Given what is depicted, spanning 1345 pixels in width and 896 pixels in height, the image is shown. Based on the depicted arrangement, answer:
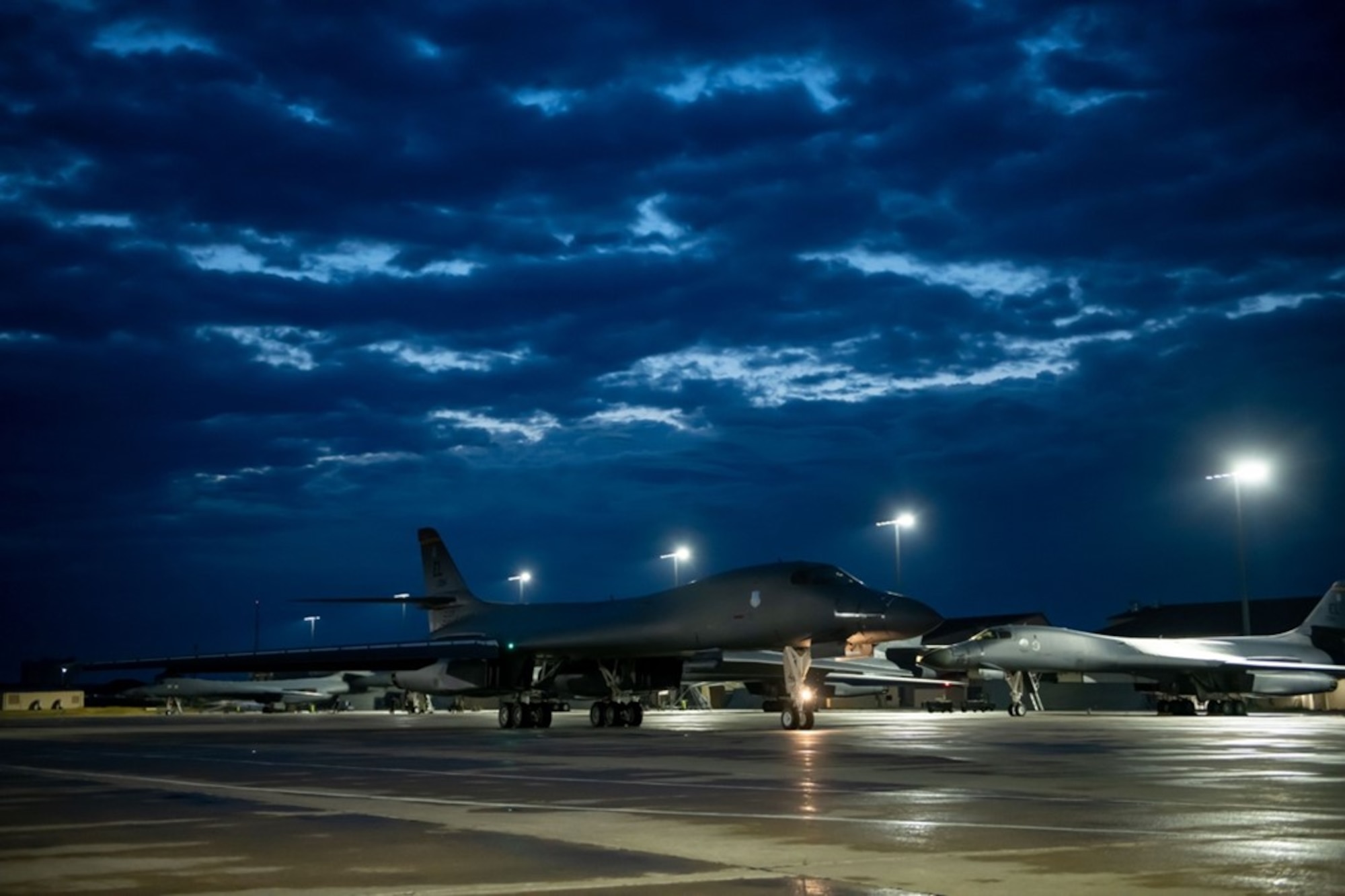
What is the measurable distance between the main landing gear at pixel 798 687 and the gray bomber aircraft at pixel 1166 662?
15.2m

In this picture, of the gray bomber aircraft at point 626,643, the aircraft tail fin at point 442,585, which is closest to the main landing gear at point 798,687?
the gray bomber aircraft at point 626,643

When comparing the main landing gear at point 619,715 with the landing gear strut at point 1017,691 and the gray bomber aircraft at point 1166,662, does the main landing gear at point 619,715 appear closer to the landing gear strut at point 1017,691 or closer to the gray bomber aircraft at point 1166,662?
the gray bomber aircraft at point 1166,662

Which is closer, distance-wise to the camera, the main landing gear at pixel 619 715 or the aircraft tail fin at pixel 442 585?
the main landing gear at pixel 619 715

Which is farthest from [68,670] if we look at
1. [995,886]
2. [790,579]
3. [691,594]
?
[995,886]

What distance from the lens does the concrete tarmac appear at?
7.62 m

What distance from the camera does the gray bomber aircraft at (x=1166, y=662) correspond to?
4459cm

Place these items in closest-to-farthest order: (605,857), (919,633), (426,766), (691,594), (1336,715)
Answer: (605,857), (426,766), (919,633), (691,594), (1336,715)

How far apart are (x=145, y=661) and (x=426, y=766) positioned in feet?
65.1

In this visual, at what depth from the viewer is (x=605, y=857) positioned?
8578mm

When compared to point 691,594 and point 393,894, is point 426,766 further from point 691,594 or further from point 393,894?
point 691,594

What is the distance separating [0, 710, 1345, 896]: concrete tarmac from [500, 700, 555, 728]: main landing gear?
497 inches

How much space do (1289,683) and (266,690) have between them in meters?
61.2

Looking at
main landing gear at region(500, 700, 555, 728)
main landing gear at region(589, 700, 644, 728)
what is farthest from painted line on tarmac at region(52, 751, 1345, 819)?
main landing gear at region(589, 700, 644, 728)

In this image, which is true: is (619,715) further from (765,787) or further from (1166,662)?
(765,787)
